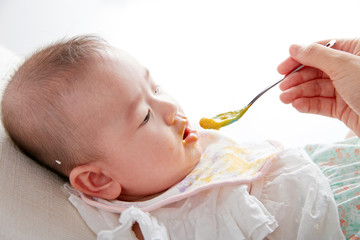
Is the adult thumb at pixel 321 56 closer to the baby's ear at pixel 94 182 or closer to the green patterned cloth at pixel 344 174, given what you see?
the green patterned cloth at pixel 344 174

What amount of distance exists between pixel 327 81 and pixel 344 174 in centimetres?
32

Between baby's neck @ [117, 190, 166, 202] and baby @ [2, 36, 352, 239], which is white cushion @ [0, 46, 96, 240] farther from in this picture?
baby's neck @ [117, 190, 166, 202]

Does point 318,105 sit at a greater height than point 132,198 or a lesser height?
greater

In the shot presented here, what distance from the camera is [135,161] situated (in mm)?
903

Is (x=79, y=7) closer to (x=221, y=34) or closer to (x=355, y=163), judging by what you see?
(x=221, y=34)

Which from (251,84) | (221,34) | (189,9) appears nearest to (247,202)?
(251,84)

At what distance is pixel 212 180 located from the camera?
946 mm

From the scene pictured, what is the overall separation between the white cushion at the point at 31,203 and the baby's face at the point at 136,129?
0.15m

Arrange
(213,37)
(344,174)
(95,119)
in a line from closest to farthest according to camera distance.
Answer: (95,119) → (344,174) → (213,37)

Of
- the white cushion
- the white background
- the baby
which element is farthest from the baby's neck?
the white background

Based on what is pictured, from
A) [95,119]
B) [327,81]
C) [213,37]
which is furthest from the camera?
[213,37]

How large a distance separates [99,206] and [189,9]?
5.08ft

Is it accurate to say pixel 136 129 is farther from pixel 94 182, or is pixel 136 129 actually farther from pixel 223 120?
pixel 223 120

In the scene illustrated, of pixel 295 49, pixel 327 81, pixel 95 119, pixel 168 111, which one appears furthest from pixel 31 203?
pixel 327 81
